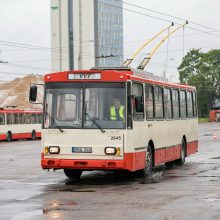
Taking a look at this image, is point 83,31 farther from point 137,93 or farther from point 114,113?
point 114,113

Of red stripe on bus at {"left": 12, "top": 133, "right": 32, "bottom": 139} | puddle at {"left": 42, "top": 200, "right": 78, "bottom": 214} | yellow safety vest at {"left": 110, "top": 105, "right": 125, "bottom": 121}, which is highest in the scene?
yellow safety vest at {"left": 110, "top": 105, "right": 125, "bottom": 121}

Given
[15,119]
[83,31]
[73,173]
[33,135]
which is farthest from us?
[83,31]

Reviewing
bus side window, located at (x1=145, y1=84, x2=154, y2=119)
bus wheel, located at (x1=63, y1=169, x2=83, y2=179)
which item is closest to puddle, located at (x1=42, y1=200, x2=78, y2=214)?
bus wheel, located at (x1=63, y1=169, x2=83, y2=179)

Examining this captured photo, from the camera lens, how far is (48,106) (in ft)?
55.6

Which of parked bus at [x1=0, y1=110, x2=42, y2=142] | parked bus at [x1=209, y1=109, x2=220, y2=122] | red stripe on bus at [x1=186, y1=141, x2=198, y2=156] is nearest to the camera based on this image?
red stripe on bus at [x1=186, y1=141, x2=198, y2=156]

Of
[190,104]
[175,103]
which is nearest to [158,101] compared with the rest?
[175,103]

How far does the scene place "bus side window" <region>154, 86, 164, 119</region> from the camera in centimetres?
1908

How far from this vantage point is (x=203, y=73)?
128375mm

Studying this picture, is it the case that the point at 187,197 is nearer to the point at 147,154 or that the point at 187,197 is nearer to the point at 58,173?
the point at 147,154

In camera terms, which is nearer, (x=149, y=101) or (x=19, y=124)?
(x=149, y=101)

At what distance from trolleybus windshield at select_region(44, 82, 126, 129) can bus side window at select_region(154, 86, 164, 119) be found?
2.64 metres

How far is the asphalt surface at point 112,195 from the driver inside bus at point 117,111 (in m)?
1.54

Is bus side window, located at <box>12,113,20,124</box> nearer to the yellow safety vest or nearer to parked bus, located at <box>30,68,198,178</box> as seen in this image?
parked bus, located at <box>30,68,198,178</box>

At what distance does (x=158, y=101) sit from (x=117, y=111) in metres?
3.04
